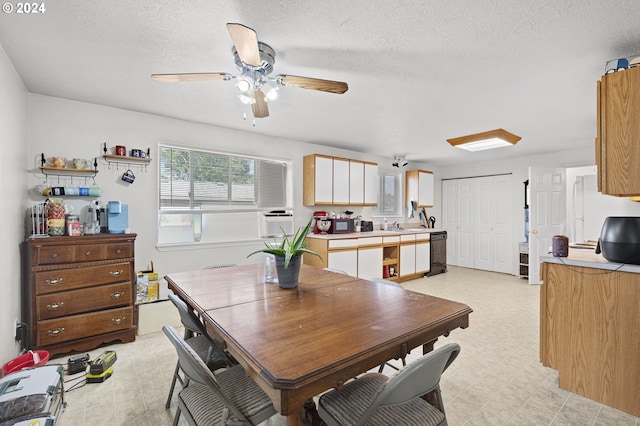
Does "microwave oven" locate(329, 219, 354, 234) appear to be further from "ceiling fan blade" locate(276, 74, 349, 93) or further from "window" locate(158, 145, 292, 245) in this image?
"ceiling fan blade" locate(276, 74, 349, 93)

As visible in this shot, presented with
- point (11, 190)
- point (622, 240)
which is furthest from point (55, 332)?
point (622, 240)

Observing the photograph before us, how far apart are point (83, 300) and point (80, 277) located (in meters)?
0.21

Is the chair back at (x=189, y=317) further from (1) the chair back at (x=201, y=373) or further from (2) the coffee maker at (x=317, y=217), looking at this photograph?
(2) the coffee maker at (x=317, y=217)

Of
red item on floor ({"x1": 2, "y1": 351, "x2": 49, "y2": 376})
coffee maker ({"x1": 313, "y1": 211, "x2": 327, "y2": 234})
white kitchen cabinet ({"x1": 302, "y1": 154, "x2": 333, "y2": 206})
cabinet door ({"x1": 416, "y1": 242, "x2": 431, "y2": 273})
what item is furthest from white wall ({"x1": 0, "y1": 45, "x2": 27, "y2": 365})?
cabinet door ({"x1": 416, "y1": 242, "x2": 431, "y2": 273})

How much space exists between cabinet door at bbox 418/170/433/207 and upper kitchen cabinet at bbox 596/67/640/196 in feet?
14.8

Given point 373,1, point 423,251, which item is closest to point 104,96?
point 373,1

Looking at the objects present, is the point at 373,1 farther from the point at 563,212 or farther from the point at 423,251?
the point at 563,212

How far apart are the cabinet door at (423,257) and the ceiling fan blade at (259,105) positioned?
441 cm

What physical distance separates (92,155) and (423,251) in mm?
5499

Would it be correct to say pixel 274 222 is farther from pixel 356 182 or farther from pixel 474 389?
pixel 474 389

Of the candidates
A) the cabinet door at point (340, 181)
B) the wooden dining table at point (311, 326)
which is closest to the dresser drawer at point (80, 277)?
the wooden dining table at point (311, 326)

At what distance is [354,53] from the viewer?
6.90 ft

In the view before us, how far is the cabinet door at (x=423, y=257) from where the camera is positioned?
19.0ft

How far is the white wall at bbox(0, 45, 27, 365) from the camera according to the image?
6.81 feet
